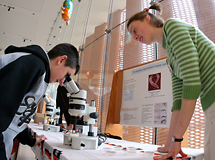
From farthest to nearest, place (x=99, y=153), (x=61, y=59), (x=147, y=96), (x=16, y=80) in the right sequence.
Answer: (x=147, y=96) → (x=61, y=59) → (x=99, y=153) → (x=16, y=80)

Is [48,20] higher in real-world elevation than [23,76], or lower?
higher

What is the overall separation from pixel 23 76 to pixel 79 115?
1.48 ft

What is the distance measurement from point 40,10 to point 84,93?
5331 mm

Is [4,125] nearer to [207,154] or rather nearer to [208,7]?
[207,154]

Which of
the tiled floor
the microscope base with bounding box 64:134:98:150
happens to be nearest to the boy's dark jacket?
the microscope base with bounding box 64:134:98:150

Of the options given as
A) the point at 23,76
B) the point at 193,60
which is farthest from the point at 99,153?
the point at 193,60

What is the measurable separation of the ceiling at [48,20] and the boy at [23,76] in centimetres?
268

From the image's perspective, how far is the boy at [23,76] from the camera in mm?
664

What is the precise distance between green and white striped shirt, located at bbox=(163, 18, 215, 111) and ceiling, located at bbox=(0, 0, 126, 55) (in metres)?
2.77

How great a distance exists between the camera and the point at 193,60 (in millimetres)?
727

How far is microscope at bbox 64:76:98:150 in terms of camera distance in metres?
0.90

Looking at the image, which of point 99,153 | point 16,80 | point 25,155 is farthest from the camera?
point 25,155

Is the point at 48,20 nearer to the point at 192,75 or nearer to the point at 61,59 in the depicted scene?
the point at 61,59

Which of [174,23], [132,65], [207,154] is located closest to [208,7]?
[132,65]
